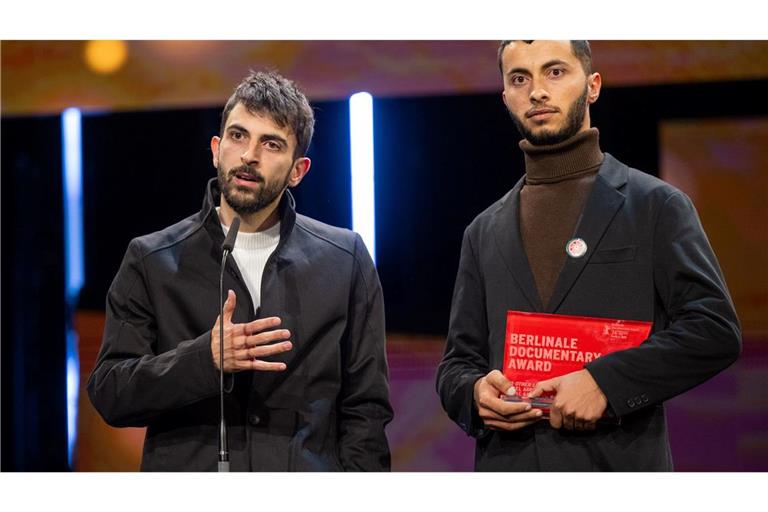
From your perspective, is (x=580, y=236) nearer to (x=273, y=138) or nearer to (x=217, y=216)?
(x=273, y=138)

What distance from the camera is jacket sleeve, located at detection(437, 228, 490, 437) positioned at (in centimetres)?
306

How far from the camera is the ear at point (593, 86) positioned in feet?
10.5

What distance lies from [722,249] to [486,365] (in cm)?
99

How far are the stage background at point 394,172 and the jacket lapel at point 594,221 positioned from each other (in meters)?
0.46

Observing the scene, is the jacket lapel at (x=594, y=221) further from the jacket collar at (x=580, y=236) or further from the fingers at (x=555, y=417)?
the fingers at (x=555, y=417)

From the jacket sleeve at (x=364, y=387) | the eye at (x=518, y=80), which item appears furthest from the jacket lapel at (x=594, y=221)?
the jacket sleeve at (x=364, y=387)

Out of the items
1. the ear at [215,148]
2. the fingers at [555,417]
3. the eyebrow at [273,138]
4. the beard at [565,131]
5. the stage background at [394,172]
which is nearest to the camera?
the fingers at [555,417]

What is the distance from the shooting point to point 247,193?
10.5 feet

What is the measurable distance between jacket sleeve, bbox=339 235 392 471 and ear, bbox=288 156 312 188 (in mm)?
354

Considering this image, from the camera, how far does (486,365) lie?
3.12m

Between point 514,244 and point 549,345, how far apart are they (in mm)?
322

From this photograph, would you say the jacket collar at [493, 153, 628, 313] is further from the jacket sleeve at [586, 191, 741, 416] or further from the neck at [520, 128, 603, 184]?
the jacket sleeve at [586, 191, 741, 416]

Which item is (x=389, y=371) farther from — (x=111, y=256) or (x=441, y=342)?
(x=111, y=256)
